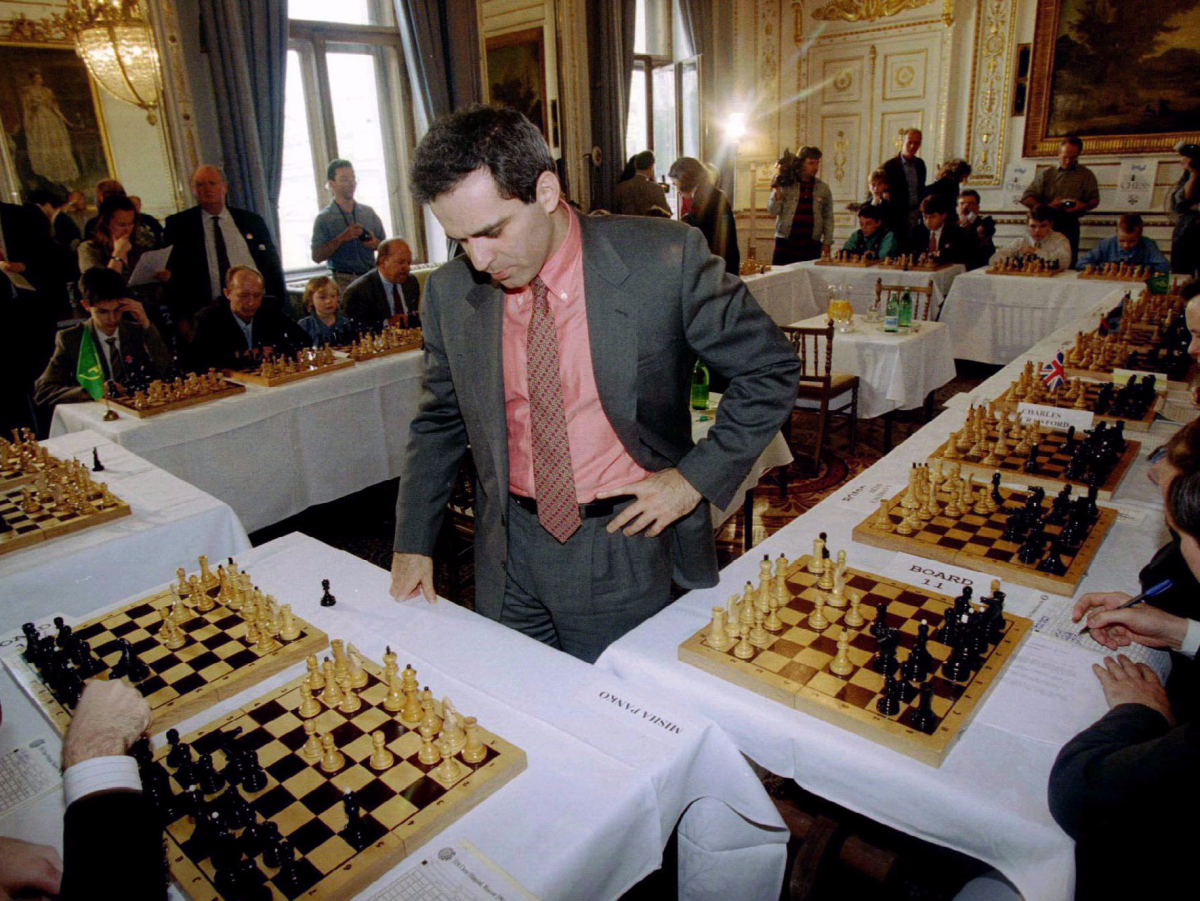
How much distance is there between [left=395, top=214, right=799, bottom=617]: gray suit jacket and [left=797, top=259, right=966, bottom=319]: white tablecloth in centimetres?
556

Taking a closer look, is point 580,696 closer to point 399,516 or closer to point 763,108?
point 399,516

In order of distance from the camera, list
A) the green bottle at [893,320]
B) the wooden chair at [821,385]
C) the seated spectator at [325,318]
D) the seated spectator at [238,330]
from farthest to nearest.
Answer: the green bottle at [893,320] < the seated spectator at [325,318] < the wooden chair at [821,385] < the seated spectator at [238,330]

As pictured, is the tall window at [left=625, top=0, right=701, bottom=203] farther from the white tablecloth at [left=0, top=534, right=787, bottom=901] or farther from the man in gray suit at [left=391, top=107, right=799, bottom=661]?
the white tablecloth at [left=0, top=534, right=787, bottom=901]

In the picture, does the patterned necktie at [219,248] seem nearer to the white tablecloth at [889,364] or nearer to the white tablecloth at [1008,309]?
the white tablecloth at [889,364]

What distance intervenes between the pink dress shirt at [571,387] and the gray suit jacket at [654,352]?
32 mm

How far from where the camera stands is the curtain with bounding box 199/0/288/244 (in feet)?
20.1

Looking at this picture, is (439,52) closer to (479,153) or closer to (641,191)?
(641,191)

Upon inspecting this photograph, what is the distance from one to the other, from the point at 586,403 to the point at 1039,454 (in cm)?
161

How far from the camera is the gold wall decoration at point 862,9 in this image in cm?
966

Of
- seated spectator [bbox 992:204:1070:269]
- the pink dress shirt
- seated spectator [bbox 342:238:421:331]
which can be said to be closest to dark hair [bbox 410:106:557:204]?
the pink dress shirt

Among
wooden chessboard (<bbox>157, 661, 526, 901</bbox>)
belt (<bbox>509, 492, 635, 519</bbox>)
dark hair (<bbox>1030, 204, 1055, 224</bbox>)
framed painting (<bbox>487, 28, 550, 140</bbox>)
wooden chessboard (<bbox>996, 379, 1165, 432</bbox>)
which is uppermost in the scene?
framed painting (<bbox>487, 28, 550, 140</bbox>)

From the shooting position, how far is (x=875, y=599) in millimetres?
1762

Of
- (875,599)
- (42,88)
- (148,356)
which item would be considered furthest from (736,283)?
(42,88)

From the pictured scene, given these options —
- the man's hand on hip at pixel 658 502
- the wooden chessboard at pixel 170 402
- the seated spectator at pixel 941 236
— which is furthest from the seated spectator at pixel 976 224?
the man's hand on hip at pixel 658 502
